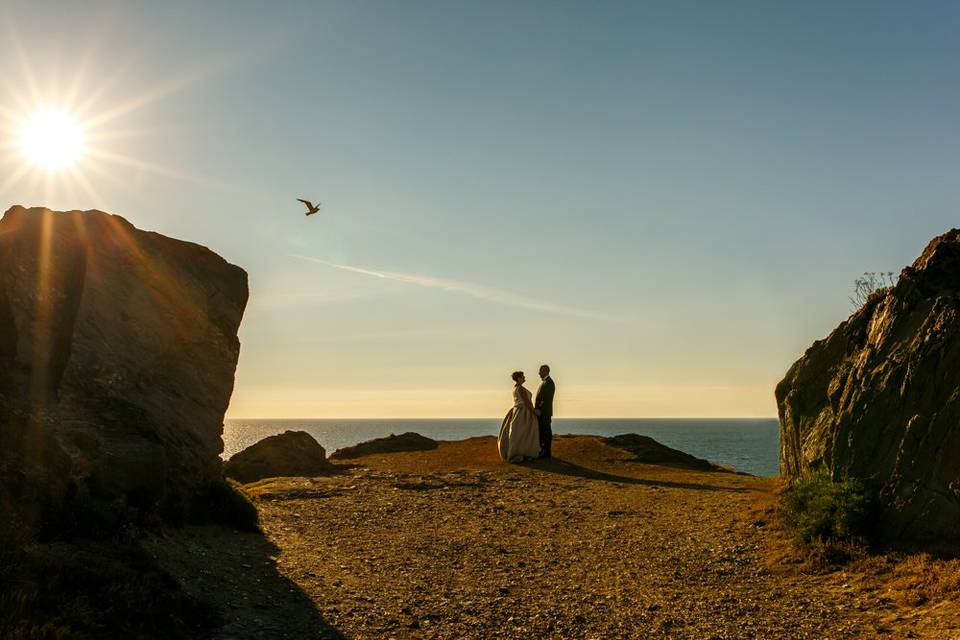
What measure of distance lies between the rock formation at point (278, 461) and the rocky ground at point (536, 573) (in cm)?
582

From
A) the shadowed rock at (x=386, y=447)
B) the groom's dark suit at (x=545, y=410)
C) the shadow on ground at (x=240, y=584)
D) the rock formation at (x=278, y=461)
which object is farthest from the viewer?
the shadowed rock at (x=386, y=447)

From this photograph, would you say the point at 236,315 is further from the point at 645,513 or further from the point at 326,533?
the point at 645,513

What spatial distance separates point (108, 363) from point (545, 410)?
17908mm

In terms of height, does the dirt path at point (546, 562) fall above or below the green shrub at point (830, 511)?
below

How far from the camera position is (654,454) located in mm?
30953

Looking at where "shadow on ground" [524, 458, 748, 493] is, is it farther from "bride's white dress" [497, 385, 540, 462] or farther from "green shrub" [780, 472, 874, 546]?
"green shrub" [780, 472, 874, 546]

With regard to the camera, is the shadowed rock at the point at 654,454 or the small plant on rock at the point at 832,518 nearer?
the small plant on rock at the point at 832,518

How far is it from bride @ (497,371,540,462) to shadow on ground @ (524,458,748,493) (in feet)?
2.15

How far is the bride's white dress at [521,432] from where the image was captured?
29359 millimetres

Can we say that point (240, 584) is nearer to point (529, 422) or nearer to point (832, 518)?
point (832, 518)

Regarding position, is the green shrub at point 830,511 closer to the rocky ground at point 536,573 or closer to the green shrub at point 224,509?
the rocky ground at point 536,573

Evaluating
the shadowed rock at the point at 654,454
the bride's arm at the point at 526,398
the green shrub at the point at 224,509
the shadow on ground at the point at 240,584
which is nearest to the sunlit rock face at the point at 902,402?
the shadow on ground at the point at 240,584

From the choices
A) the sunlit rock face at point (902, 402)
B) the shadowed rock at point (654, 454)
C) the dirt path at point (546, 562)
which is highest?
the sunlit rock face at point (902, 402)

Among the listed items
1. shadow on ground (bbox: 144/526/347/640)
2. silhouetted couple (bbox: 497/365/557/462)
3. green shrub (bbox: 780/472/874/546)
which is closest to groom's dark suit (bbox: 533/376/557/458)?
silhouetted couple (bbox: 497/365/557/462)
